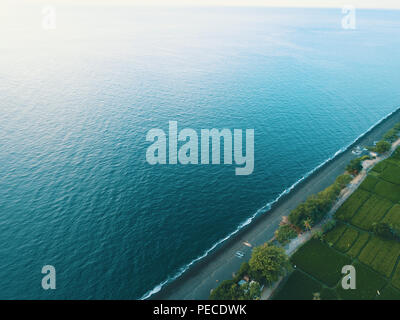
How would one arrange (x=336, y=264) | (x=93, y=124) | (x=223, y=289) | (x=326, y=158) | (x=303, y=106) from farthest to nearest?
1. (x=303, y=106)
2. (x=93, y=124)
3. (x=326, y=158)
4. (x=336, y=264)
5. (x=223, y=289)

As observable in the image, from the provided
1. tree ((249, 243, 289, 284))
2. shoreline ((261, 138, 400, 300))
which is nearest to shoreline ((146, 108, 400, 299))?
shoreline ((261, 138, 400, 300))

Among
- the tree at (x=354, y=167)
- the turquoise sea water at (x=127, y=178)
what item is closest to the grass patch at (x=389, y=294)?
the turquoise sea water at (x=127, y=178)

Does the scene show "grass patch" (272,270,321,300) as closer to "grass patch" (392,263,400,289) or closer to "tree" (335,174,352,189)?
"grass patch" (392,263,400,289)

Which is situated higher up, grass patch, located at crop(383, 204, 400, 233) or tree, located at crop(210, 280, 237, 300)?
grass patch, located at crop(383, 204, 400, 233)

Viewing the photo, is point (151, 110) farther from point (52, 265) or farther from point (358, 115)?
point (358, 115)

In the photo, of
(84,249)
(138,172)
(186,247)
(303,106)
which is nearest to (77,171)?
(138,172)

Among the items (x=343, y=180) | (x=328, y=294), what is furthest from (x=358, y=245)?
(x=343, y=180)
